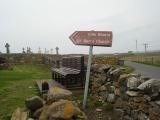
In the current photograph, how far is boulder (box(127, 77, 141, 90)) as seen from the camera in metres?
5.90

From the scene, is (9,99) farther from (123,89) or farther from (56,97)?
(123,89)

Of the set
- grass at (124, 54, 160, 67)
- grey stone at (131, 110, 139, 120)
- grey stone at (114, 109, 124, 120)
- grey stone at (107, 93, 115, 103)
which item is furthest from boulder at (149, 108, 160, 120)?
grass at (124, 54, 160, 67)

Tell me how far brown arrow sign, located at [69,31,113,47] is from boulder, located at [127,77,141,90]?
1.67 meters

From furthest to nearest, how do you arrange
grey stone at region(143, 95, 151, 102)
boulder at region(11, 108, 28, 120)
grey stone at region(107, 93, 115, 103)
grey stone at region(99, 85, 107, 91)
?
grey stone at region(99, 85, 107, 91), grey stone at region(107, 93, 115, 103), boulder at region(11, 108, 28, 120), grey stone at region(143, 95, 151, 102)

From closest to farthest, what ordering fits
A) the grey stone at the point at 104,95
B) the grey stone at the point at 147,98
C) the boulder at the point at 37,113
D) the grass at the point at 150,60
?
the grey stone at the point at 147,98 → the boulder at the point at 37,113 → the grey stone at the point at 104,95 → the grass at the point at 150,60

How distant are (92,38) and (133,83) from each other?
215 centimetres

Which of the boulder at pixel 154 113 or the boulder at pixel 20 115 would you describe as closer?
the boulder at pixel 154 113

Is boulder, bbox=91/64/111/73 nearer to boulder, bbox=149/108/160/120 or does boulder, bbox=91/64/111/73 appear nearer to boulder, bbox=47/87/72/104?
boulder, bbox=47/87/72/104

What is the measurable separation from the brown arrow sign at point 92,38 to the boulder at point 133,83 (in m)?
1.67

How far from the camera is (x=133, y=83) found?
595cm

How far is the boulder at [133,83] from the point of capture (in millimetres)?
5896

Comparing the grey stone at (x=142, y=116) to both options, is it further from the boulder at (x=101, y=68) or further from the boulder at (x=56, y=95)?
the boulder at (x=101, y=68)

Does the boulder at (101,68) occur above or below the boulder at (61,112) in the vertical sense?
above

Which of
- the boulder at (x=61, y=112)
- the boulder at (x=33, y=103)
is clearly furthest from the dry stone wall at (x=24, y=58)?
the boulder at (x=61, y=112)
